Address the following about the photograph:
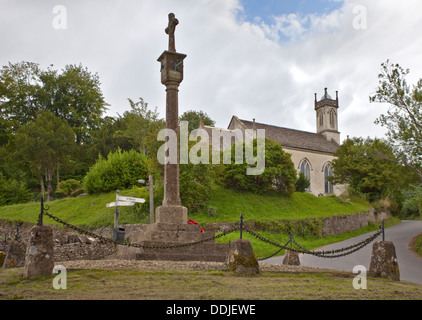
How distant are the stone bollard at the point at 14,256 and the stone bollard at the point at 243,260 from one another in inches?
235

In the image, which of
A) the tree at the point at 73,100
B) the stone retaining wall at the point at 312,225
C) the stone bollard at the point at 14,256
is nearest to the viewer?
the stone bollard at the point at 14,256

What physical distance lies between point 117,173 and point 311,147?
30095 mm

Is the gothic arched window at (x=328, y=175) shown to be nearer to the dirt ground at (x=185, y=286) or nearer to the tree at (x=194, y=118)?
the tree at (x=194, y=118)

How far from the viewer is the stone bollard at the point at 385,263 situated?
10359 millimetres

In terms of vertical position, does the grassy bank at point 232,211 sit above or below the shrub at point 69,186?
below

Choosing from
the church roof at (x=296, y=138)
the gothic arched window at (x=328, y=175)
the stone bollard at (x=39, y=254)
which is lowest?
the stone bollard at (x=39, y=254)

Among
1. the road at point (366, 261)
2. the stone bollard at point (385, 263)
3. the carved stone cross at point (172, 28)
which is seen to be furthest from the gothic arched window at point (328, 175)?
the stone bollard at point (385, 263)

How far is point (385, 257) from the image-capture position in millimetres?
10484

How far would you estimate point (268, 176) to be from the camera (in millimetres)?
35188

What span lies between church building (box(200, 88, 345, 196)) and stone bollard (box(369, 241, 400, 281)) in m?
36.2

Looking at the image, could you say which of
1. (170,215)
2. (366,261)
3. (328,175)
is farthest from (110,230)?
(328,175)

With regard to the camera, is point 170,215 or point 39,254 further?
point 170,215

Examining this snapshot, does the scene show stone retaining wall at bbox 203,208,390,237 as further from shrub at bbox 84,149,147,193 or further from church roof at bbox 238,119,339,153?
church roof at bbox 238,119,339,153

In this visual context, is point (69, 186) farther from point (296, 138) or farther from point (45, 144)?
point (296, 138)
